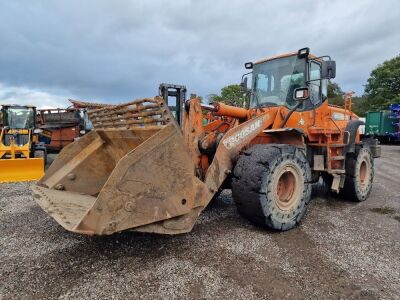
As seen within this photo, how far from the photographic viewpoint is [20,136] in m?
11.3

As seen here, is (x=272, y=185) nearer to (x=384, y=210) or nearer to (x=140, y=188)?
(x=140, y=188)

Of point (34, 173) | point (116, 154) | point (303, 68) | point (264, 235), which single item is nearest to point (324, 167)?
point (303, 68)

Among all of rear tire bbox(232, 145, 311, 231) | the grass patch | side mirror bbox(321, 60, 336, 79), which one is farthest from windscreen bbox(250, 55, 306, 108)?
the grass patch

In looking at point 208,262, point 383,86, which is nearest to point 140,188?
point 208,262

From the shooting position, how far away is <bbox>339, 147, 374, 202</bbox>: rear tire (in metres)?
6.38

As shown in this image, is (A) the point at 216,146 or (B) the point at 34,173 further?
(B) the point at 34,173

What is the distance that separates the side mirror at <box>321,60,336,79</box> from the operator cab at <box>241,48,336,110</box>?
0.02 m

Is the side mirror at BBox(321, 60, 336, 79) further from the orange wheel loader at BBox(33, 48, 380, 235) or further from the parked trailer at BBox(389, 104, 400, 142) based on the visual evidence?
the parked trailer at BBox(389, 104, 400, 142)

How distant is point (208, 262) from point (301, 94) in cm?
301

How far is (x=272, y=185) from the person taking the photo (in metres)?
4.21

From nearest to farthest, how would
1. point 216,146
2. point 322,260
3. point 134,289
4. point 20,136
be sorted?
1. point 134,289
2. point 322,260
3. point 216,146
4. point 20,136

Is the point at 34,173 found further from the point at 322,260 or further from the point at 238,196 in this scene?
the point at 322,260

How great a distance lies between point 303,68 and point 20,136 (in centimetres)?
978

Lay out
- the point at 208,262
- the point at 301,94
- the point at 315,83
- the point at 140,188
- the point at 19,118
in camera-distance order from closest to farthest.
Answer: the point at 140,188 < the point at 208,262 < the point at 301,94 < the point at 315,83 < the point at 19,118
